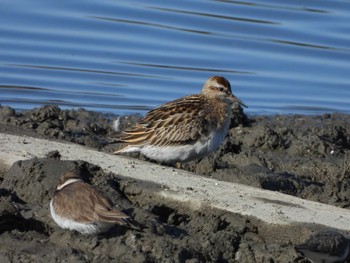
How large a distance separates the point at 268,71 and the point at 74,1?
180 inches

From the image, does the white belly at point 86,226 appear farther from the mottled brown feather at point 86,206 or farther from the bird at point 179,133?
the bird at point 179,133

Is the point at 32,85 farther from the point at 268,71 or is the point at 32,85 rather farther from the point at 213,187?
the point at 213,187

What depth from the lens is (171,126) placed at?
11250 millimetres

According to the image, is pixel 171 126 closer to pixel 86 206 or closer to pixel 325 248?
pixel 86 206

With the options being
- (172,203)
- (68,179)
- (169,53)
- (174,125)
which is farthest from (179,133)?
(169,53)

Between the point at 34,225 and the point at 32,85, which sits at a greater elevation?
the point at 32,85

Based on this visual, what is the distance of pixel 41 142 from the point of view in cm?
1074

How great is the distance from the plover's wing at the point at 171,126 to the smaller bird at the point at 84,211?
2732mm

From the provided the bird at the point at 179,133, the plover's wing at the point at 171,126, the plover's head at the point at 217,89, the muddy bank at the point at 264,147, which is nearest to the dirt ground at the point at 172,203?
the muddy bank at the point at 264,147

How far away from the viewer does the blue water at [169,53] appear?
16.5 m

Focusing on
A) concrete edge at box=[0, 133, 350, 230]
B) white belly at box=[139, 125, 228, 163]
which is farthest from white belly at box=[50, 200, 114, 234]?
white belly at box=[139, 125, 228, 163]

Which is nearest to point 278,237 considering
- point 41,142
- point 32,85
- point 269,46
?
point 41,142

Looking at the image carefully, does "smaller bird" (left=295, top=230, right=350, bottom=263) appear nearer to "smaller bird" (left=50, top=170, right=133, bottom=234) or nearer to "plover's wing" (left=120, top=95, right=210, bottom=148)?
→ "smaller bird" (left=50, top=170, right=133, bottom=234)

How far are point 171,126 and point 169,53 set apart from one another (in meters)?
7.02
